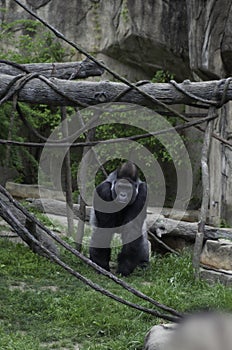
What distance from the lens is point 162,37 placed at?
34.0 ft

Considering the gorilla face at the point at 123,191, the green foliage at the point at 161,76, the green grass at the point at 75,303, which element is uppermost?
the green foliage at the point at 161,76

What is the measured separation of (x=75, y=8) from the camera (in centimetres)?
1147

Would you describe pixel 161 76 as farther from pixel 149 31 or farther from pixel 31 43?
pixel 31 43

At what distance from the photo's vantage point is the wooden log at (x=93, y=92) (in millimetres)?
3869

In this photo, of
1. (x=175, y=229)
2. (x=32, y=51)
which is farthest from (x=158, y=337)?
(x=32, y=51)

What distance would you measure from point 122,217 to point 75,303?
165 centimetres

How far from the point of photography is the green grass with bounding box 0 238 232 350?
325cm

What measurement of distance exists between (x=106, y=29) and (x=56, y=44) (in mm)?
1103

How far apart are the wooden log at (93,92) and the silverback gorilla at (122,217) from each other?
4.56 feet

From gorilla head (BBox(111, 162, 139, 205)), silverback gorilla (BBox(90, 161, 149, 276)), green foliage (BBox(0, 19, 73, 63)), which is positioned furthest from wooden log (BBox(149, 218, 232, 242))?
green foliage (BBox(0, 19, 73, 63))

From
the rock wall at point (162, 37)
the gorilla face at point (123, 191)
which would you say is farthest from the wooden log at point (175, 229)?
the rock wall at point (162, 37)

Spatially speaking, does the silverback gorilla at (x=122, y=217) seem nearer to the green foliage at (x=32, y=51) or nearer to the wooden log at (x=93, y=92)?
the wooden log at (x=93, y=92)

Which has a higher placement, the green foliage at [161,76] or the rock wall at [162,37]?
the rock wall at [162,37]

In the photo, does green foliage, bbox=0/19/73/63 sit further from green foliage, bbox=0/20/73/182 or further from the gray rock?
the gray rock
